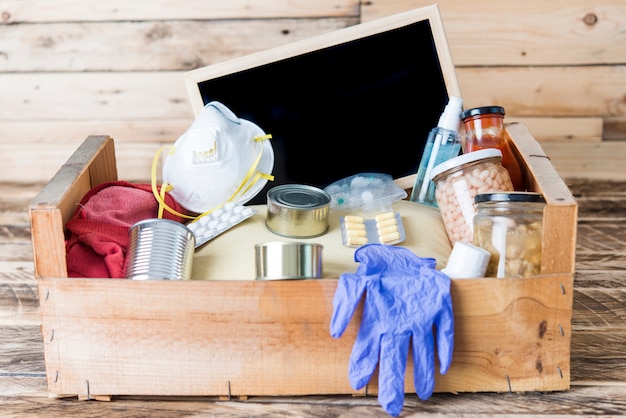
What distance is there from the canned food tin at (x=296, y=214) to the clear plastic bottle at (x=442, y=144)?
213 millimetres

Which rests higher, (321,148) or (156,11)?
(156,11)

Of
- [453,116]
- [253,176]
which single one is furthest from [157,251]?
[453,116]

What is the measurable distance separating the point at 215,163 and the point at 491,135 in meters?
0.47

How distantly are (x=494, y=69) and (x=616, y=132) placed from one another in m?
0.40

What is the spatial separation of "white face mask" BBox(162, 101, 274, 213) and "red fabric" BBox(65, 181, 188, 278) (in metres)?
0.04

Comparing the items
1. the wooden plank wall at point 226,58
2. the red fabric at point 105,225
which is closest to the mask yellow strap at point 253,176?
the red fabric at point 105,225

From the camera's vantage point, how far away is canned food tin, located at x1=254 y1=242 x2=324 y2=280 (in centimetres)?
96

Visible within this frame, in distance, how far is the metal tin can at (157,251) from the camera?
100 cm

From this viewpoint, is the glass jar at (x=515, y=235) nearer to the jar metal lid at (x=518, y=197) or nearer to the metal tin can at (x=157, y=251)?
the jar metal lid at (x=518, y=197)

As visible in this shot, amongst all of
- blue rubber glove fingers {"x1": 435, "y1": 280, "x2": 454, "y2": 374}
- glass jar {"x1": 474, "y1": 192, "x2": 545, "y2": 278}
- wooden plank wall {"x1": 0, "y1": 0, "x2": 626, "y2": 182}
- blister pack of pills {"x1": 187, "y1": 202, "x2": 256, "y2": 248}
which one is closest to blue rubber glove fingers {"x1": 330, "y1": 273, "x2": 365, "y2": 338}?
blue rubber glove fingers {"x1": 435, "y1": 280, "x2": 454, "y2": 374}

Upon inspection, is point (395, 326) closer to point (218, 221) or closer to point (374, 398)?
point (374, 398)

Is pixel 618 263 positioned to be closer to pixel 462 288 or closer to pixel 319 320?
pixel 462 288

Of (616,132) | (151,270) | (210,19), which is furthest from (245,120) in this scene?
(616,132)

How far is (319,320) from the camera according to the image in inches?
37.9
